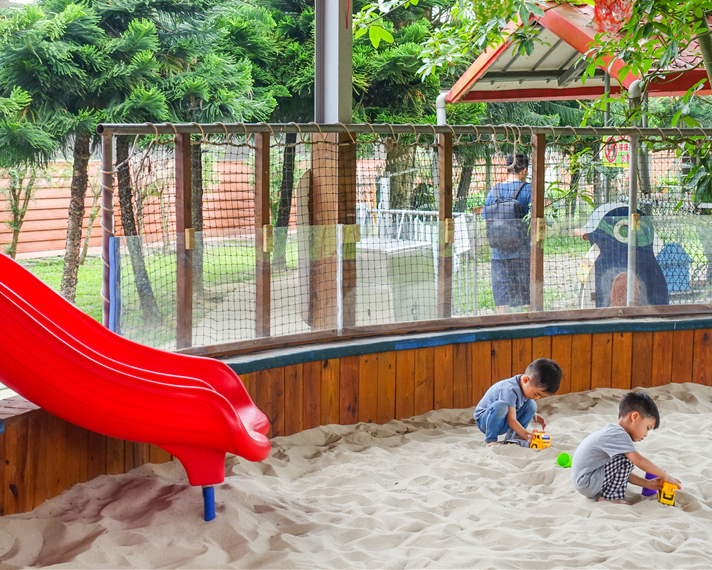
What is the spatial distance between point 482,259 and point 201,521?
2770 millimetres

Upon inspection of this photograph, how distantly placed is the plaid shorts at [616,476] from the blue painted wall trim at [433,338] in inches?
65.2

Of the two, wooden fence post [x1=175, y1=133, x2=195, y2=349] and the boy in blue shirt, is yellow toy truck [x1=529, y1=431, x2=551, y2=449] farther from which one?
wooden fence post [x1=175, y1=133, x2=195, y2=349]

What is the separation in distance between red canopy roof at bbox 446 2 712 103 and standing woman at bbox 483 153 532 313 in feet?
6.20

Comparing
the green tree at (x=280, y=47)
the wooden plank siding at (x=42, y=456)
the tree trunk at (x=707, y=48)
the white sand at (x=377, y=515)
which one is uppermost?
the green tree at (x=280, y=47)

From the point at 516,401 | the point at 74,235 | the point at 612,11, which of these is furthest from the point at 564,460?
the point at 74,235

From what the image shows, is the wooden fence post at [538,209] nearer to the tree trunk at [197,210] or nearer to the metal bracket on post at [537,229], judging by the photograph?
the metal bracket on post at [537,229]

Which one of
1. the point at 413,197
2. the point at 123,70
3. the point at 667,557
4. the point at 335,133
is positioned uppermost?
the point at 123,70

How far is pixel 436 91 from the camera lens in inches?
470

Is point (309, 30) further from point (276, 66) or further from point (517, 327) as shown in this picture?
point (517, 327)

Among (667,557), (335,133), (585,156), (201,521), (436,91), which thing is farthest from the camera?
(436,91)

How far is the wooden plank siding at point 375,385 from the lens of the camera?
2943 millimetres

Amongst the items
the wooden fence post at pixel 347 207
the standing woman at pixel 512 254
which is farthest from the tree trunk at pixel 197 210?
the standing woman at pixel 512 254

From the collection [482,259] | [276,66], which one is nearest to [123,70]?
[276,66]

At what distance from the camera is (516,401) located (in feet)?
13.7
